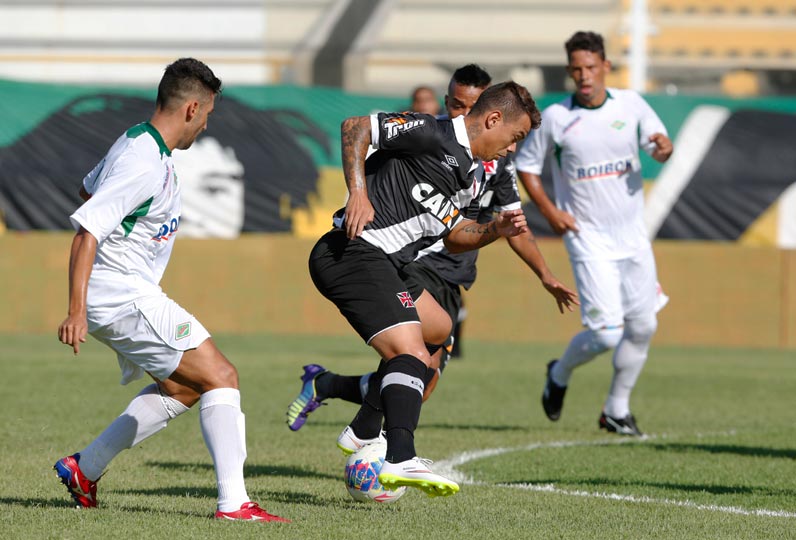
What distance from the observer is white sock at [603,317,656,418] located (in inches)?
368

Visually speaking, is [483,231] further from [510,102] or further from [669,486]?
[669,486]

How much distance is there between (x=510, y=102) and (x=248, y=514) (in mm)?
2181

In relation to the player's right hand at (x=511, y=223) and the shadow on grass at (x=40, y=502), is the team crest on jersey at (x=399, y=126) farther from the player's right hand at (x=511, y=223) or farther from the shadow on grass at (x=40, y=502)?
the shadow on grass at (x=40, y=502)

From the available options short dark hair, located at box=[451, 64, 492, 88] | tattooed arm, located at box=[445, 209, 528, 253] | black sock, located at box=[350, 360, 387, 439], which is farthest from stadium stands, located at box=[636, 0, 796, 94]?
black sock, located at box=[350, 360, 387, 439]

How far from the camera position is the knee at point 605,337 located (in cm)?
920

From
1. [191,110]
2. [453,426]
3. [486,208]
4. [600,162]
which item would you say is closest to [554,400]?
[453,426]

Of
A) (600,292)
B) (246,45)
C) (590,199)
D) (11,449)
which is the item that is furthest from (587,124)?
(246,45)

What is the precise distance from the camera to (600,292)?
9.27 meters

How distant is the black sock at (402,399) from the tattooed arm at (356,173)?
2.04 feet

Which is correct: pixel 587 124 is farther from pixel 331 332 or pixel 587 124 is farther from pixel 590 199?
pixel 331 332

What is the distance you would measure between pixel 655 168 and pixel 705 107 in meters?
1.65

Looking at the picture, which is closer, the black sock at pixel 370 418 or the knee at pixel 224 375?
the knee at pixel 224 375

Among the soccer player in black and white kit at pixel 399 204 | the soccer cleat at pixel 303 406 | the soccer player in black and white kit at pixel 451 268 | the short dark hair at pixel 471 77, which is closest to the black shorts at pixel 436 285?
the soccer player in black and white kit at pixel 451 268

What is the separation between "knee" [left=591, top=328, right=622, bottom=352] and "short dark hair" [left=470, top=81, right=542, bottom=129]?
330 centimetres
